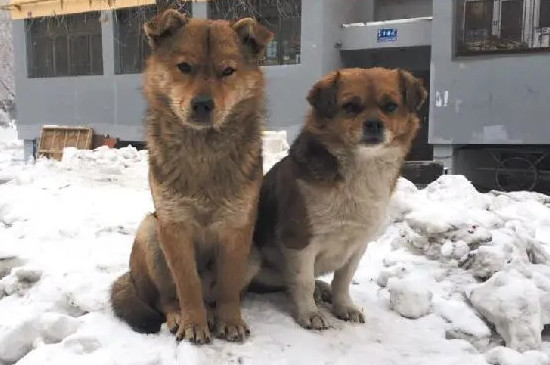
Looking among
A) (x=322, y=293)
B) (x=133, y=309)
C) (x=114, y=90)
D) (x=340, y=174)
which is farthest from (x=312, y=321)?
(x=114, y=90)

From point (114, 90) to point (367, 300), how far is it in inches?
557

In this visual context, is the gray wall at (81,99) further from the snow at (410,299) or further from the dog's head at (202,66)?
the dog's head at (202,66)

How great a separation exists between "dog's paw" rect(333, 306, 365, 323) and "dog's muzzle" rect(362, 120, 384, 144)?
43.4 inches

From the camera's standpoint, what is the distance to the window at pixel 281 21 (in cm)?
1409

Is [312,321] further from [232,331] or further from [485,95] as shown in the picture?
[485,95]

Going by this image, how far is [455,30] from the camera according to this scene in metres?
12.2

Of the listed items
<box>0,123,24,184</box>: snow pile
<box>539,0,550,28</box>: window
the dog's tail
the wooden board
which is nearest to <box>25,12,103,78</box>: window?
the wooden board

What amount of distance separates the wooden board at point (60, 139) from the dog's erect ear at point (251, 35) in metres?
14.5

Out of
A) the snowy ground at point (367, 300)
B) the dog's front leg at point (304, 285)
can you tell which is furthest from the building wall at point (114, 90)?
the dog's front leg at point (304, 285)

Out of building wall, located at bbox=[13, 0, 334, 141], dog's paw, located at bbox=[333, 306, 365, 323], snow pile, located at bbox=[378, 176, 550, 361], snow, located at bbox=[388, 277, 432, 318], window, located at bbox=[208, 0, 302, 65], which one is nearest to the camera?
snow pile, located at bbox=[378, 176, 550, 361]

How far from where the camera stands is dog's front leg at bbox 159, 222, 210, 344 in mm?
2947

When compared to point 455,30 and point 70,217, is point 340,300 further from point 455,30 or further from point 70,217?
point 455,30

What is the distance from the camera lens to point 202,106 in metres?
2.77

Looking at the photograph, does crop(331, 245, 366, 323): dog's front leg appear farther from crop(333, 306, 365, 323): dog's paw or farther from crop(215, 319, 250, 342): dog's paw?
crop(215, 319, 250, 342): dog's paw
